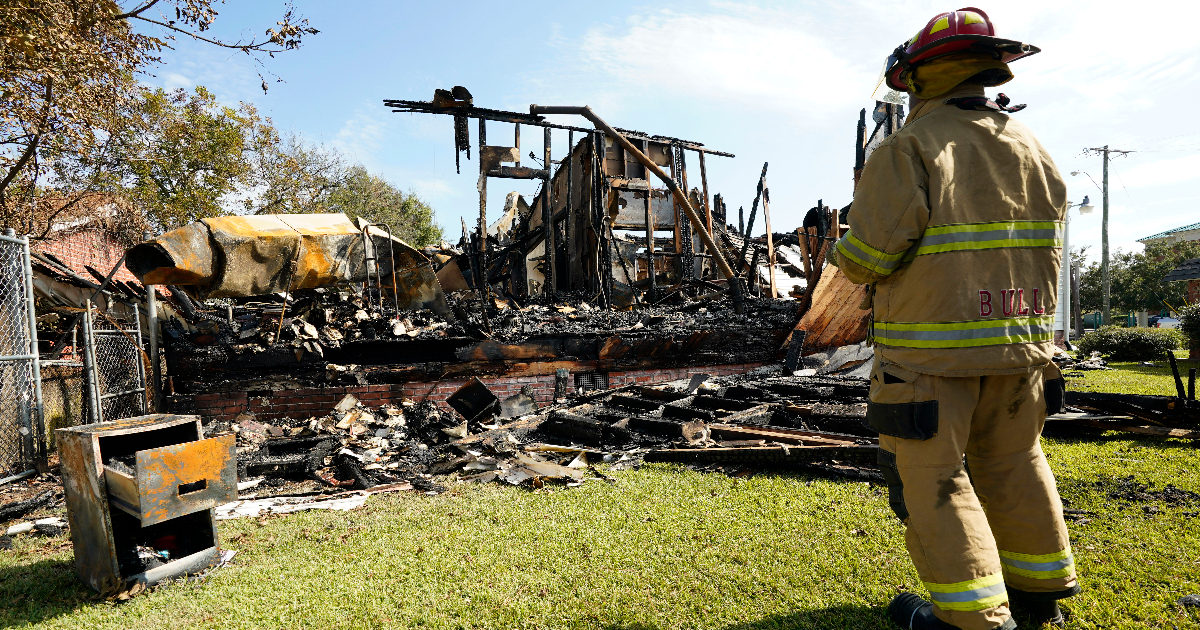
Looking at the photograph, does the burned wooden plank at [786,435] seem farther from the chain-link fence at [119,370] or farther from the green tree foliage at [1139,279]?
the green tree foliage at [1139,279]

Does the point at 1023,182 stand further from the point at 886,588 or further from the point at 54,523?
the point at 54,523

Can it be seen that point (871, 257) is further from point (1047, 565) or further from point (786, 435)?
point (786, 435)

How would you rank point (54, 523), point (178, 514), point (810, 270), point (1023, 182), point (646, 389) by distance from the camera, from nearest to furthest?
point (1023, 182)
point (178, 514)
point (54, 523)
point (646, 389)
point (810, 270)

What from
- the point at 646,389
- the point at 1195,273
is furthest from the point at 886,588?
the point at 1195,273

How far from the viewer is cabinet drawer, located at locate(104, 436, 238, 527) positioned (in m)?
2.59

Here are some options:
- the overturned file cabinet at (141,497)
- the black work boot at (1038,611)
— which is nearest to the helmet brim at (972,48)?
the black work boot at (1038,611)

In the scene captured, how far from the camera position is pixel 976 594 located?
177 centimetres

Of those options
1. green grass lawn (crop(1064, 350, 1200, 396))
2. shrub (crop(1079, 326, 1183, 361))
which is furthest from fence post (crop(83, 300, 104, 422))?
shrub (crop(1079, 326, 1183, 361))

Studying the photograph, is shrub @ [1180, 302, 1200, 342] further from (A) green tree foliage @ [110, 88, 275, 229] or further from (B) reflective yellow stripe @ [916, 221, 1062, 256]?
(A) green tree foliage @ [110, 88, 275, 229]

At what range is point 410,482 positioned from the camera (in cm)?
471

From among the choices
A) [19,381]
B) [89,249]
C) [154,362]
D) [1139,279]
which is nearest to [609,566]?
[19,381]

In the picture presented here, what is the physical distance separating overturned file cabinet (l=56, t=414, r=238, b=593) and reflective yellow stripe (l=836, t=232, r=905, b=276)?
300 centimetres

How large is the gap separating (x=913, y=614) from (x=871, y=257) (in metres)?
1.26

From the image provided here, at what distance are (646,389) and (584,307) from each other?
3114 millimetres
